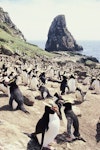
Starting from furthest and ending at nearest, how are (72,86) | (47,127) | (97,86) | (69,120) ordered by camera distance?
(97,86) < (72,86) < (69,120) < (47,127)

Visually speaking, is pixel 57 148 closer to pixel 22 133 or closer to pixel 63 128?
pixel 22 133

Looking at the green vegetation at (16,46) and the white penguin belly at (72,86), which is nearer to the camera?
the white penguin belly at (72,86)

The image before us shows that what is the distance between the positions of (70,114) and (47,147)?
109 inches

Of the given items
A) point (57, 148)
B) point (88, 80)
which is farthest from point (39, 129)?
point (88, 80)

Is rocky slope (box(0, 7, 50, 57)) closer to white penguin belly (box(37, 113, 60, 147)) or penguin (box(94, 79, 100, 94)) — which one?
penguin (box(94, 79, 100, 94))

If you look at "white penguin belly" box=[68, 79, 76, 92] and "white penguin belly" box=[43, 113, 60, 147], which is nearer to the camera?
"white penguin belly" box=[43, 113, 60, 147]

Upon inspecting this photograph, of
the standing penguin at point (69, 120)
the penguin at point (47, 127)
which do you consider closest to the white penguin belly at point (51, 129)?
the penguin at point (47, 127)

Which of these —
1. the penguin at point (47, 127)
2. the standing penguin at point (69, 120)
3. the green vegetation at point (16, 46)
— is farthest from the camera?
the green vegetation at point (16, 46)

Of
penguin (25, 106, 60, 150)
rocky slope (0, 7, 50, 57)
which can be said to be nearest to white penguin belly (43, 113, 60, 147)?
penguin (25, 106, 60, 150)

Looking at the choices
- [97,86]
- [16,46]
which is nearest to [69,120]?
[97,86]

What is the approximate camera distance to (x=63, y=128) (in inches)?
645

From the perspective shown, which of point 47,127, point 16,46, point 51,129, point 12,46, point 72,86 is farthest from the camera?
point 16,46

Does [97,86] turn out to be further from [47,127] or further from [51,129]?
[47,127]

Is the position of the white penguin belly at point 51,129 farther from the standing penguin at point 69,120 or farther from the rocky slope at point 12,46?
the rocky slope at point 12,46
